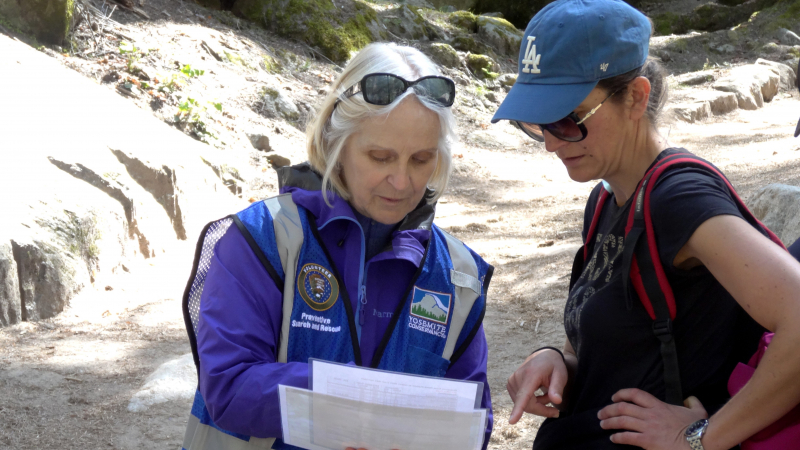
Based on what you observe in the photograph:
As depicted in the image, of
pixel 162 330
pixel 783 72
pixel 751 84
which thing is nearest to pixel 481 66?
pixel 751 84

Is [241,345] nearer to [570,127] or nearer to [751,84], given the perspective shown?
[570,127]

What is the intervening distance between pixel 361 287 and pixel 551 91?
710 millimetres

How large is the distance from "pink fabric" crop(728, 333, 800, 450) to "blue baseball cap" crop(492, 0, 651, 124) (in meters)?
0.72

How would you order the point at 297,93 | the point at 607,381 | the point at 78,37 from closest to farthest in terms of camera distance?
the point at 607,381 → the point at 78,37 → the point at 297,93

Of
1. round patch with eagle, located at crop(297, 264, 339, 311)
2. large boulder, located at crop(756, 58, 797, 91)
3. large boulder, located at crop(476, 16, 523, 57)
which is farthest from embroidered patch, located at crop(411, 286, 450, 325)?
large boulder, located at crop(756, 58, 797, 91)

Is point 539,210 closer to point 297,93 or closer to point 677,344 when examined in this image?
point 297,93

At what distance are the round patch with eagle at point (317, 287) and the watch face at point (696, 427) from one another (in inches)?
34.8

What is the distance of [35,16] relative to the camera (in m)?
7.30

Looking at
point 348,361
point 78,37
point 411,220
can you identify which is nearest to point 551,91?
point 411,220

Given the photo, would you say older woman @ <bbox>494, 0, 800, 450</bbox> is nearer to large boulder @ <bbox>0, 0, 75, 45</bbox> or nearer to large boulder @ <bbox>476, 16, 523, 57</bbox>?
large boulder @ <bbox>0, 0, 75, 45</bbox>

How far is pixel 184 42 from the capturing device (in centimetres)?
888

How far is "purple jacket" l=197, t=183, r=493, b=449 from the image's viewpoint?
1577mm

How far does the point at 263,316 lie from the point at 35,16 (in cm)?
705

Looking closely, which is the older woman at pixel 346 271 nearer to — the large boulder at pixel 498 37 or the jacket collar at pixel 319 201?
the jacket collar at pixel 319 201
